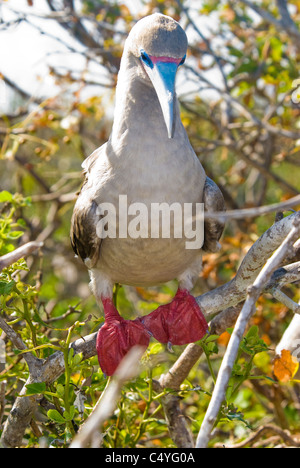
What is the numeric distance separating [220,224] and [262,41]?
2.05 metres

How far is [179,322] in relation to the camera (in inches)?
117

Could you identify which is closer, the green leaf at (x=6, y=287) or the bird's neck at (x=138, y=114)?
the green leaf at (x=6, y=287)

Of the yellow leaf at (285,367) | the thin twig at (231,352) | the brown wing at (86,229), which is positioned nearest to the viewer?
the thin twig at (231,352)

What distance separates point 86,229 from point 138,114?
2.24 ft

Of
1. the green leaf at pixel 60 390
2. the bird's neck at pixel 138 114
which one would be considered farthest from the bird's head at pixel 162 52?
the green leaf at pixel 60 390

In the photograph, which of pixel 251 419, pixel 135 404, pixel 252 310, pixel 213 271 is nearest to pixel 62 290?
pixel 213 271

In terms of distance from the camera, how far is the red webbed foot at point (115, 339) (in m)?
2.80

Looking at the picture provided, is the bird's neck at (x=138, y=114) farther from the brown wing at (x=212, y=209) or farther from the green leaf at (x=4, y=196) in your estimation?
the green leaf at (x=4, y=196)

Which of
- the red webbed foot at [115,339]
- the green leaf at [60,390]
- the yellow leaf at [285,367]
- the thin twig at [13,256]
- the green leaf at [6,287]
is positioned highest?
the thin twig at [13,256]

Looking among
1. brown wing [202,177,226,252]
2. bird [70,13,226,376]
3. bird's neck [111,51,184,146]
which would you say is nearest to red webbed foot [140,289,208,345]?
bird [70,13,226,376]

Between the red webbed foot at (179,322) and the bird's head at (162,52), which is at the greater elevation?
the bird's head at (162,52)

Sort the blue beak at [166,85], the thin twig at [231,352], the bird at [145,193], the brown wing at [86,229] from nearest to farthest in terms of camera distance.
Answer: the thin twig at [231,352], the blue beak at [166,85], the bird at [145,193], the brown wing at [86,229]

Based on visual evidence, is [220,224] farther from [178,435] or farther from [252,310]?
[252,310]

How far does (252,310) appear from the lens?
1672 millimetres
